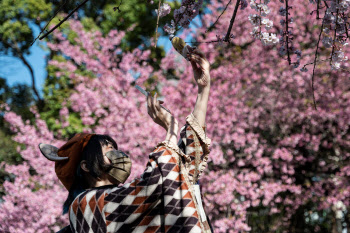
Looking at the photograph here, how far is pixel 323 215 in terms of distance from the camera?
10.2 metres

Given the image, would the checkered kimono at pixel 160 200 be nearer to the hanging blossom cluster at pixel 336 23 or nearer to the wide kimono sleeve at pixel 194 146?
the wide kimono sleeve at pixel 194 146

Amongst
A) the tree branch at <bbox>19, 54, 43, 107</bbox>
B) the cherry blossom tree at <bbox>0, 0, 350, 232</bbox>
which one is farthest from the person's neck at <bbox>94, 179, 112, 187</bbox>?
the tree branch at <bbox>19, 54, 43, 107</bbox>

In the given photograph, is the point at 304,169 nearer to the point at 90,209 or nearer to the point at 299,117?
the point at 299,117

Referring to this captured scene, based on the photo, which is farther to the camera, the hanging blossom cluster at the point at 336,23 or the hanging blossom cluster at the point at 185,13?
the hanging blossom cluster at the point at 185,13

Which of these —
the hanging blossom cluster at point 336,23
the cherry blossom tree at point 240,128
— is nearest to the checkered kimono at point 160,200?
the hanging blossom cluster at point 336,23

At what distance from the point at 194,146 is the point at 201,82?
29 cm

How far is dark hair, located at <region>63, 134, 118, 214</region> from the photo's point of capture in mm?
1880

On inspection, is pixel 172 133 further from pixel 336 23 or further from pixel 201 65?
pixel 336 23

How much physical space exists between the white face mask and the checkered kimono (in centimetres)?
15

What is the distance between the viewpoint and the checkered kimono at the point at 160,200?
155 centimetres

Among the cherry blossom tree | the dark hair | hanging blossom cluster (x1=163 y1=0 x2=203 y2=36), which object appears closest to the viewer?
the dark hair

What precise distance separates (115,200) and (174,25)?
952 mm

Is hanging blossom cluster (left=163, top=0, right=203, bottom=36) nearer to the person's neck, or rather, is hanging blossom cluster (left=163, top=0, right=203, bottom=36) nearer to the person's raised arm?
the person's raised arm

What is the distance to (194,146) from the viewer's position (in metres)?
1.71
